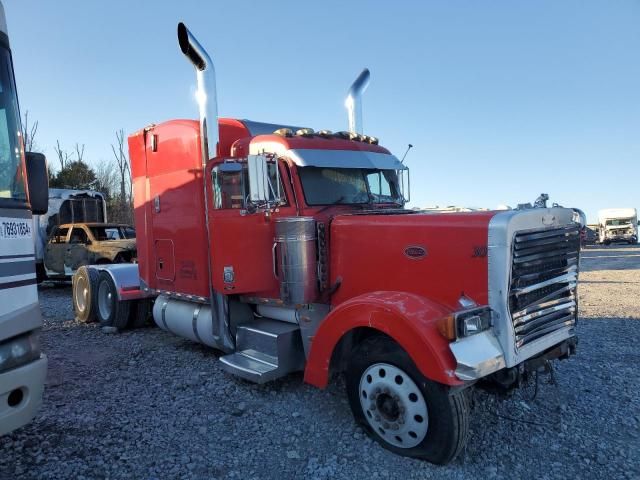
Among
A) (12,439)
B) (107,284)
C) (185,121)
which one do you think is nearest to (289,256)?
(185,121)

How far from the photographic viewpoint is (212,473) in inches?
130

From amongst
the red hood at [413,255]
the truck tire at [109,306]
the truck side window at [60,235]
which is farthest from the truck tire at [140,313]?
the truck side window at [60,235]

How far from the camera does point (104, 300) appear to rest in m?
8.00

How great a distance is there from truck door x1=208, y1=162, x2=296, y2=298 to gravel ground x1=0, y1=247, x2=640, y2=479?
109 centimetres

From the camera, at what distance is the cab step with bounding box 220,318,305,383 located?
4.53 meters

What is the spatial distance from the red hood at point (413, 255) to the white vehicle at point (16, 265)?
241 cm

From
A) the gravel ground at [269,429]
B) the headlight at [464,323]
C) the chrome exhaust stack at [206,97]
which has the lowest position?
the gravel ground at [269,429]

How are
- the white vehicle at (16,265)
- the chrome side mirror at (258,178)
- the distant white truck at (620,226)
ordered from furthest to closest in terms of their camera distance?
the distant white truck at (620,226) → the chrome side mirror at (258,178) → the white vehicle at (16,265)

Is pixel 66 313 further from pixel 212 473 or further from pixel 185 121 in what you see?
pixel 212 473

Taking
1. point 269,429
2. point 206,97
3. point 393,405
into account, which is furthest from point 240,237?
point 393,405

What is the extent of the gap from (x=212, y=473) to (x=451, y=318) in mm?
1954

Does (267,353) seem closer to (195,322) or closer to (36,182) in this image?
(195,322)

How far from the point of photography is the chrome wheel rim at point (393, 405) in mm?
3370

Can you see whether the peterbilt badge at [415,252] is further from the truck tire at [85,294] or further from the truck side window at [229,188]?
the truck tire at [85,294]
